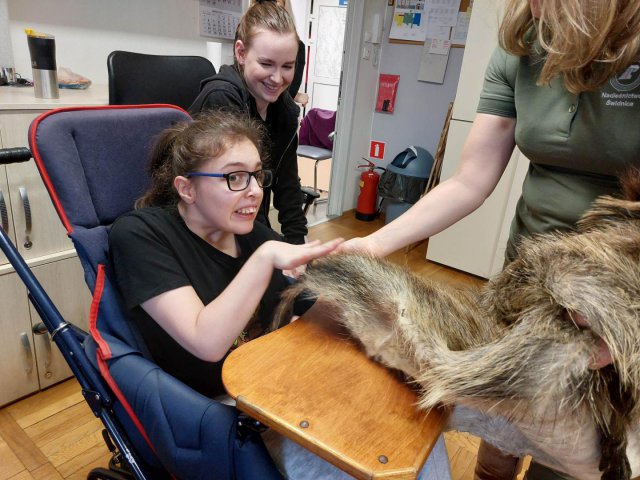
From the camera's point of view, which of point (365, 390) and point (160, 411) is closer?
point (365, 390)

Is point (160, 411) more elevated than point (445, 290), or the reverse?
point (445, 290)

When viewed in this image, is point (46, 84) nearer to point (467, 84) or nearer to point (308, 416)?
point (308, 416)

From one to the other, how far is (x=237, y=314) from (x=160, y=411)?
0.22 meters

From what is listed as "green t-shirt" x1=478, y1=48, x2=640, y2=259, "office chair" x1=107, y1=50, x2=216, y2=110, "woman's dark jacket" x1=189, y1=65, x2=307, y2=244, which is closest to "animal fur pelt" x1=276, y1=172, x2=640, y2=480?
"green t-shirt" x1=478, y1=48, x2=640, y2=259

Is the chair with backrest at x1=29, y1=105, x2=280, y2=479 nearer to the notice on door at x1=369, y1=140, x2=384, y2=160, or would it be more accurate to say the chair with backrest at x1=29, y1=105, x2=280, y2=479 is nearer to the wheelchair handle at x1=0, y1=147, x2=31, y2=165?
the wheelchair handle at x1=0, y1=147, x2=31, y2=165

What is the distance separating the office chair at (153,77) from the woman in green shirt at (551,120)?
120 centimetres

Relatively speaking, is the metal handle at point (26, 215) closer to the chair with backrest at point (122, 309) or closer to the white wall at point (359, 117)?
the chair with backrest at point (122, 309)

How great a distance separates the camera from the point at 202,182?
3.65 ft

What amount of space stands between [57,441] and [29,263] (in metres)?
0.65

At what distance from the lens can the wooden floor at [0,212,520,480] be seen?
1558 millimetres

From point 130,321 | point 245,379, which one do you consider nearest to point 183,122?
point 130,321

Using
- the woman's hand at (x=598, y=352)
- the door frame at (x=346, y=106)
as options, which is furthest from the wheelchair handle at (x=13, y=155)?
the door frame at (x=346, y=106)

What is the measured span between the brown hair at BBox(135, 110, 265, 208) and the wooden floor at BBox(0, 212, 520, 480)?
87cm

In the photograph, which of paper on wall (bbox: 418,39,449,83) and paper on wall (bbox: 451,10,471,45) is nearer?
paper on wall (bbox: 451,10,471,45)
